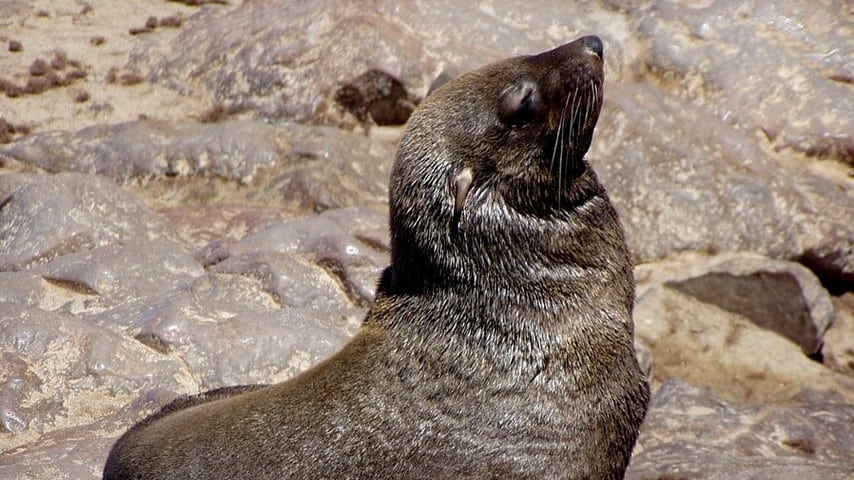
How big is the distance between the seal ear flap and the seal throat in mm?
438

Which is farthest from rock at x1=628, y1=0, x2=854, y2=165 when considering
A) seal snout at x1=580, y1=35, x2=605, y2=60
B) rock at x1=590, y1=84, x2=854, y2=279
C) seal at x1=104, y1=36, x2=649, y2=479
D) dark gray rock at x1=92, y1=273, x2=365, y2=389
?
seal at x1=104, y1=36, x2=649, y2=479

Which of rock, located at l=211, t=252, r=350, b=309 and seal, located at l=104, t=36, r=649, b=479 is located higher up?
seal, located at l=104, t=36, r=649, b=479

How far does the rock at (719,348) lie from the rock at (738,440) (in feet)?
4.91

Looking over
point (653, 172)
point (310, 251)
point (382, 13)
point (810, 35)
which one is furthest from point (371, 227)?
point (810, 35)

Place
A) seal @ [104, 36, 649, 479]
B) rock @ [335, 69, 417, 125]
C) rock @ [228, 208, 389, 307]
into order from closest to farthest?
seal @ [104, 36, 649, 479]
rock @ [228, 208, 389, 307]
rock @ [335, 69, 417, 125]

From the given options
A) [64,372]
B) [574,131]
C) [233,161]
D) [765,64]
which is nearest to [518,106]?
[574,131]

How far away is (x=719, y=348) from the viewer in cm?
951

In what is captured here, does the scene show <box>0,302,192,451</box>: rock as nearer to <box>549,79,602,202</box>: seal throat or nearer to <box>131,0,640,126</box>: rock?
<box>549,79,602,202</box>: seal throat

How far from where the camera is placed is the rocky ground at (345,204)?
678cm

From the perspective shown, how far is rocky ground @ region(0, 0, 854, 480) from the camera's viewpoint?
22.2 feet

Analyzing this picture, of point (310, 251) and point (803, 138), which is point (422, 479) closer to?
point (310, 251)

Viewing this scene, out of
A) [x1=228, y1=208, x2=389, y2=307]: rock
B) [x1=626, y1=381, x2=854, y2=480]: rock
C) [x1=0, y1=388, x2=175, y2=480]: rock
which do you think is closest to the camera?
[x1=0, y1=388, x2=175, y2=480]: rock

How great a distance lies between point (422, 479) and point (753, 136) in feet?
25.2

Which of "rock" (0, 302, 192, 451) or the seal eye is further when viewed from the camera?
"rock" (0, 302, 192, 451)
